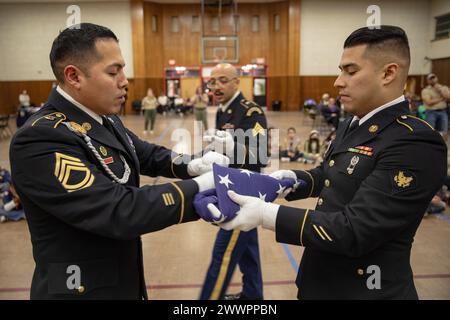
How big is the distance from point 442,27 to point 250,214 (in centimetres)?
2410

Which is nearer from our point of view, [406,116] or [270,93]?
[406,116]

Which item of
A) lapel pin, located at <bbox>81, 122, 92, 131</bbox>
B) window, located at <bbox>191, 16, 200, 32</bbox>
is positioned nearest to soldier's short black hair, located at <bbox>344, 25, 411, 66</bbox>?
lapel pin, located at <bbox>81, 122, 92, 131</bbox>

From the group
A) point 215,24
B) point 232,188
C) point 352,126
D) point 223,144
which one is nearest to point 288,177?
point 352,126

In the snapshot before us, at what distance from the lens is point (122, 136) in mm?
2215

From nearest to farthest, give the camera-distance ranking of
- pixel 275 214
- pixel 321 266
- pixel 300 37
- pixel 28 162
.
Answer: pixel 28 162 → pixel 275 214 → pixel 321 266 → pixel 300 37

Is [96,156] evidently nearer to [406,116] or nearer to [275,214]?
[275,214]

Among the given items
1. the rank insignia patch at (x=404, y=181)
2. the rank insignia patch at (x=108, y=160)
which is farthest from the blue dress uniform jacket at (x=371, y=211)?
the rank insignia patch at (x=108, y=160)

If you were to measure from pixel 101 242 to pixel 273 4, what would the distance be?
2592 cm

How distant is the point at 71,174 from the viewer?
5.32 ft

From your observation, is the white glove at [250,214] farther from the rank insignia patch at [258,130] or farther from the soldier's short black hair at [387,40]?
the rank insignia patch at [258,130]

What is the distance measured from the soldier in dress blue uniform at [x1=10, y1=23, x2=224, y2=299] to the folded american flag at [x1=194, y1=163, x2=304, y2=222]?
0.18 feet

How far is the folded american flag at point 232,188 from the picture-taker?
5.93 ft
